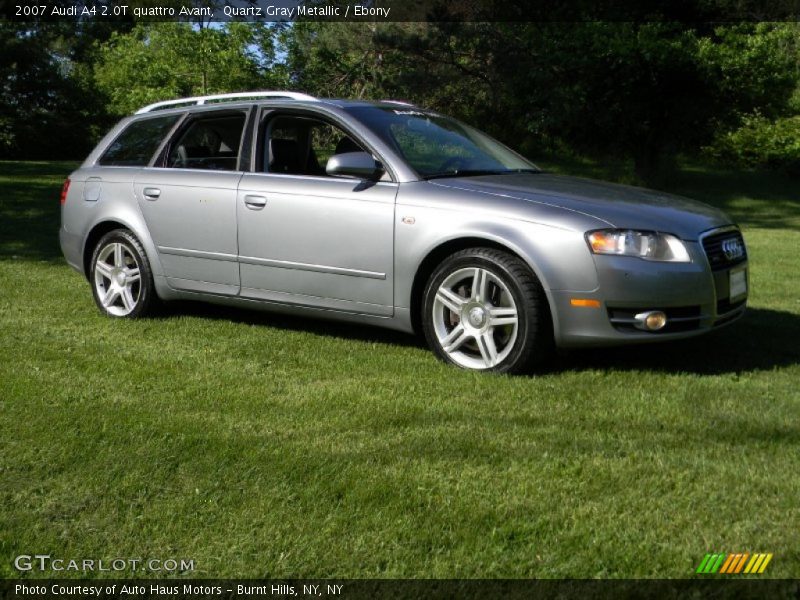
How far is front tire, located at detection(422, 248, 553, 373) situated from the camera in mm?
5598

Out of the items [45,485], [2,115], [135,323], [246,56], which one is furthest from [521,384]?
[2,115]

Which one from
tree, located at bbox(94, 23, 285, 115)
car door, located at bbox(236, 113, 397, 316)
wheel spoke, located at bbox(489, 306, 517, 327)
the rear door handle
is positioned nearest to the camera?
wheel spoke, located at bbox(489, 306, 517, 327)

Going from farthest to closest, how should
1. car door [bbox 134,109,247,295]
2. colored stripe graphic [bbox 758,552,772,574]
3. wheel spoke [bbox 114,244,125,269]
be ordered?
wheel spoke [bbox 114,244,125,269]
car door [bbox 134,109,247,295]
colored stripe graphic [bbox 758,552,772,574]

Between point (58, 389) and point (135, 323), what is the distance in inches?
77.4

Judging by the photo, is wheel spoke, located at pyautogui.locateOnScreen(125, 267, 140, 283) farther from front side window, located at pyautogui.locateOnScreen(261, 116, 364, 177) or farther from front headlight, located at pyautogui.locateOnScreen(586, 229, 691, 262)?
front headlight, located at pyautogui.locateOnScreen(586, 229, 691, 262)

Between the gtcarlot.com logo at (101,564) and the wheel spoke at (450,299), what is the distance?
291 cm

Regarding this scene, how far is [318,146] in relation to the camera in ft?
23.2

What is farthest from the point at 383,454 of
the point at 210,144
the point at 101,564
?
the point at 210,144

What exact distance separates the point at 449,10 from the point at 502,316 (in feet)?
62.6

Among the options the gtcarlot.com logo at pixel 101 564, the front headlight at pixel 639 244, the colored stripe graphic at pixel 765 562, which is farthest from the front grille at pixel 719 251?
the gtcarlot.com logo at pixel 101 564

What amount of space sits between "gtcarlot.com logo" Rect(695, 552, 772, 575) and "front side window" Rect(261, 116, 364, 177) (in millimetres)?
4204

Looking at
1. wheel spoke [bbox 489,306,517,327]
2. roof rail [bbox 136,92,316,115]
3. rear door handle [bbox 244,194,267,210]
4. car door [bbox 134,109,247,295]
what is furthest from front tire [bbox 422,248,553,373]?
roof rail [bbox 136,92,316,115]

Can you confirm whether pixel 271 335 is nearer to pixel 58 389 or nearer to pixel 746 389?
pixel 58 389

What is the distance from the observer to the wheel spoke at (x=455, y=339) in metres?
5.85
